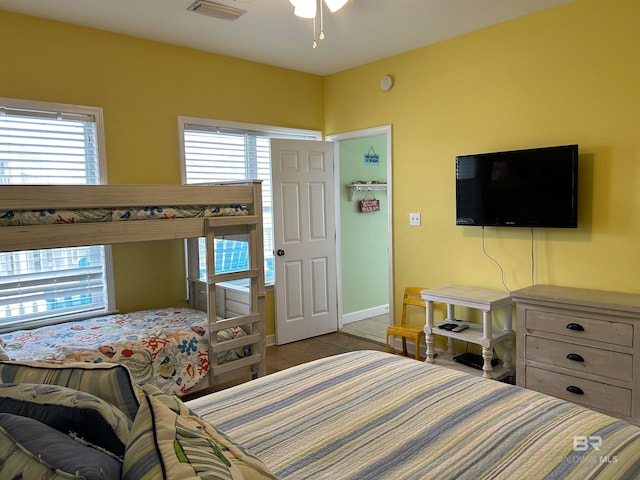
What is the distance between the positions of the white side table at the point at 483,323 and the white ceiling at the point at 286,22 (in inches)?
81.4

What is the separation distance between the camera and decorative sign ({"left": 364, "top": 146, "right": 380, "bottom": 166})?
17.9 feet

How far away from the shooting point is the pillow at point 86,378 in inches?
44.4

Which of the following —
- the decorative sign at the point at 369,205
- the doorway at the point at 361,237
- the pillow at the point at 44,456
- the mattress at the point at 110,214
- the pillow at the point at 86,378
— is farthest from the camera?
the decorative sign at the point at 369,205

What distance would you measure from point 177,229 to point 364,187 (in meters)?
2.83

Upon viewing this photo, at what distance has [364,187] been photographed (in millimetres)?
5359

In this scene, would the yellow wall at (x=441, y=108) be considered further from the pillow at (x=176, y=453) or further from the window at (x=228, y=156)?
the pillow at (x=176, y=453)

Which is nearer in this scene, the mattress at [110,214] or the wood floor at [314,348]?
the mattress at [110,214]

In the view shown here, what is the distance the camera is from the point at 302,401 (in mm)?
1714

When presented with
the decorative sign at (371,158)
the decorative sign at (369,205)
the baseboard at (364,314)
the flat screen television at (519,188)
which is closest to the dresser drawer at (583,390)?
the flat screen television at (519,188)

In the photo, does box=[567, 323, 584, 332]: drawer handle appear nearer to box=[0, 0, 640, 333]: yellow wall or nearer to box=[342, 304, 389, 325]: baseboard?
box=[0, 0, 640, 333]: yellow wall

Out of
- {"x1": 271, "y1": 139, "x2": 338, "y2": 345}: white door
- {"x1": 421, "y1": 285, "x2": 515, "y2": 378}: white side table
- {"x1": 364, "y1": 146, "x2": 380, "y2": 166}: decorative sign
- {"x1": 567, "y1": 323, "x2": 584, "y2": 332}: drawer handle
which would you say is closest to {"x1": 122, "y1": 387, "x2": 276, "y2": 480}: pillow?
{"x1": 567, "y1": 323, "x2": 584, "y2": 332}: drawer handle

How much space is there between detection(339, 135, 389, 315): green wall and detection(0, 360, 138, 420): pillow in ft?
13.4

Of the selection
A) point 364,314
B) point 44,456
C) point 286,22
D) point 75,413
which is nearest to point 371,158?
point 364,314

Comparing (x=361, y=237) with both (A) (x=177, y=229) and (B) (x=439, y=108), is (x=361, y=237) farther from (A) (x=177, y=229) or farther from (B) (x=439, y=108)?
(A) (x=177, y=229)
